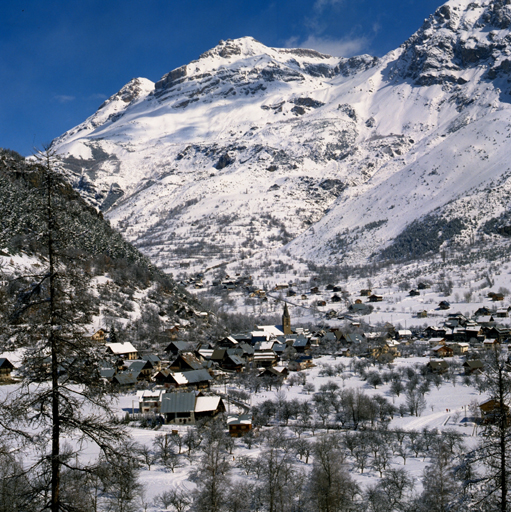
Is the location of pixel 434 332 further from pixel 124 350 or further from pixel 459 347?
pixel 124 350

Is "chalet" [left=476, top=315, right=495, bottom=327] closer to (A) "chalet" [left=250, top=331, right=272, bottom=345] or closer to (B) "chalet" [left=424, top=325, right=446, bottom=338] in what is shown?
(B) "chalet" [left=424, top=325, right=446, bottom=338]

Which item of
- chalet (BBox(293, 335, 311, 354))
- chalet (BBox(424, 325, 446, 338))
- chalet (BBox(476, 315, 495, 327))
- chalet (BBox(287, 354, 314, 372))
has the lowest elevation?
chalet (BBox(287, 354, 314, 372))

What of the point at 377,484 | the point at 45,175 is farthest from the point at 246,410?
the point at 45,175

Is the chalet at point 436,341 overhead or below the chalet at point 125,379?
overhead

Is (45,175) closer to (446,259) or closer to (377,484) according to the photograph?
(377,484)

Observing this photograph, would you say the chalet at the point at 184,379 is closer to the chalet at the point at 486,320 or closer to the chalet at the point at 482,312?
the chalet at the point at 486,320

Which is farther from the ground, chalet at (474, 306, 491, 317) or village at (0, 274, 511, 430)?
chalet at (474, 306, 491, 317)

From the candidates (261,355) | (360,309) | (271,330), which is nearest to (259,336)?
(271,330)

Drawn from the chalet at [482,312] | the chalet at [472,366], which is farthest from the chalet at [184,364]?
the chalet at [482,312]

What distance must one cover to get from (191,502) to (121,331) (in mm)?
53364

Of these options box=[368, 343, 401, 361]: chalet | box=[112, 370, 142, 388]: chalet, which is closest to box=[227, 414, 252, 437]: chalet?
box=[112, 370, 142, 388]: chalet

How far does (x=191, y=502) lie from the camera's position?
89.4 feet

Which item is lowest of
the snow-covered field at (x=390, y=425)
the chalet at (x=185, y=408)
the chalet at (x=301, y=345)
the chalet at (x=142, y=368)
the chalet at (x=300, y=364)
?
the snow-covered field at (x=390, y=425)

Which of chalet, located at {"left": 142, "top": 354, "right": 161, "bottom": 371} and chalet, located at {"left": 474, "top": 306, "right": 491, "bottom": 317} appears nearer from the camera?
chalet, located at {"left": 142, "top": 354, "right": 161, "bottom": 371}
